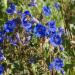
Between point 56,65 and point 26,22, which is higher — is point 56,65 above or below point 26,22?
below

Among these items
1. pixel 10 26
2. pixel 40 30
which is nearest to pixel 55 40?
pixel 40 30

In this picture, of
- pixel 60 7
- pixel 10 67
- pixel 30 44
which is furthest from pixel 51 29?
pixel 60 7

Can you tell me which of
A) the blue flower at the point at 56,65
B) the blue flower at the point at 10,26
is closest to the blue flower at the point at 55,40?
the blue flower at the point at 56,65

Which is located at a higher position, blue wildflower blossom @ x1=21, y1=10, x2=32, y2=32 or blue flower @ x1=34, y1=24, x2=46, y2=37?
blue wildflower blossom @ x1=21, y1=10, x2=32, y2=32

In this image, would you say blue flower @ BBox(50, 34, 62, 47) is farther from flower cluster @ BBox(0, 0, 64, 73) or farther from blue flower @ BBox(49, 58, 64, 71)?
blue flower @ BBox(49, 58, 64, 71)

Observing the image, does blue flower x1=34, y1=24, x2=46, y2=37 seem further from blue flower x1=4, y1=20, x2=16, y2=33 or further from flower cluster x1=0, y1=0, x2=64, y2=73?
blue flower x1=4, y1=20, x2=16, y2=33

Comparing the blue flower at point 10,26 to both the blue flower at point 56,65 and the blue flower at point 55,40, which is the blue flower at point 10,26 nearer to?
the blue flower at point 55,40

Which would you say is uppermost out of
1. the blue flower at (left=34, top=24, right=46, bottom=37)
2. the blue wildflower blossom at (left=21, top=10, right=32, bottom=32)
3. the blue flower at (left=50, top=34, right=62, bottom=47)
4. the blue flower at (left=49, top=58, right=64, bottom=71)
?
the blue wildflower blossom at (left=21, top=10, right=32, bottom=32)

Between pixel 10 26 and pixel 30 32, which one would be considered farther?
pixel 30 32

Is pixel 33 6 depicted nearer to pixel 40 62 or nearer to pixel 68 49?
pixel 68 49

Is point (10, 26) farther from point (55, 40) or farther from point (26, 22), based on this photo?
point (55, 40)

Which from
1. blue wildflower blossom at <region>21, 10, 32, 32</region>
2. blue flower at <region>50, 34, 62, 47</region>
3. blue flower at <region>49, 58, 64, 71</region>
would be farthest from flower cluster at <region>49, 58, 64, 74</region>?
blue wildflower blossom at <region>21, 10, 32, 32</region>
